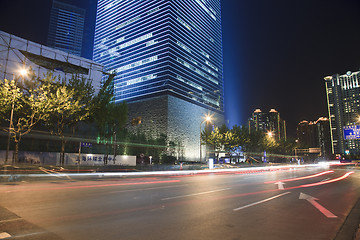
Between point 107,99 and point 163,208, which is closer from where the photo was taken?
point 163,208

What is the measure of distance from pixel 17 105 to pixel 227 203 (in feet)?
86.9

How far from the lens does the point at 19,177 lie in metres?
17.6

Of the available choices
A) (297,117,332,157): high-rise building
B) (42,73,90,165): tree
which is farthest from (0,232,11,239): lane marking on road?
(297,117,332,157): high-rise building

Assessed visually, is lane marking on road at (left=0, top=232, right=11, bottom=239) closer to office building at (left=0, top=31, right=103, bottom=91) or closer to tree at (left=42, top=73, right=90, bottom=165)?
tree at (left=42, top=73, right=90, bottom=165)

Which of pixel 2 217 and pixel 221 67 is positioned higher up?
pixel 221 67

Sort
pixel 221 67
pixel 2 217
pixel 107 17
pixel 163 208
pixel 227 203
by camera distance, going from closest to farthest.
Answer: pixel 2 217 → pixel 163 208 → pixel 227 203 → pixel 107 17 → pixel 221 67

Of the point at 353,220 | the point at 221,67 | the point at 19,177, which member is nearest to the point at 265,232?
the point at 353,220

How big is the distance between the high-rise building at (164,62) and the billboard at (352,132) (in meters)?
52.7

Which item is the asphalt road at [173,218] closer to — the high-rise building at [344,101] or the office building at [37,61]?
the office building at [37,61]

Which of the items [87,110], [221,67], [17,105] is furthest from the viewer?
[221,67]

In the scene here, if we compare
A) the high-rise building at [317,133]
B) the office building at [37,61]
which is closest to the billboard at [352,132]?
the office building at [37,61]

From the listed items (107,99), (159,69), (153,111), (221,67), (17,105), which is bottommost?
(17,105)

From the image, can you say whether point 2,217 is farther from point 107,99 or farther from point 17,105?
point 107,99

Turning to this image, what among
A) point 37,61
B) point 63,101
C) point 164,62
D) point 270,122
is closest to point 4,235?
point 63,101
